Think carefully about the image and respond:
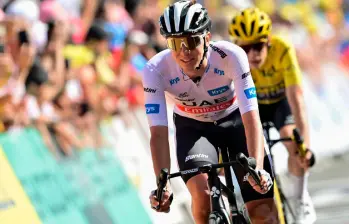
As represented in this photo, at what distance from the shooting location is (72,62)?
11422 millimetres

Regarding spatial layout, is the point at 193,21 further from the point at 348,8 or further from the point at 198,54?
the point at 348,8

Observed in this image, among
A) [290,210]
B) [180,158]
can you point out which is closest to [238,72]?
[180,158]

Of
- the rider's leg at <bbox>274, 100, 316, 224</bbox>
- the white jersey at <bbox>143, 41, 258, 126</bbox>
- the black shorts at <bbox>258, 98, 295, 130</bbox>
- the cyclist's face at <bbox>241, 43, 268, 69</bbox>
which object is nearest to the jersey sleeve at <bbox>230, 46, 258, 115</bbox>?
the white jersey at <bbox>143, 41, 258, 126</bbox>

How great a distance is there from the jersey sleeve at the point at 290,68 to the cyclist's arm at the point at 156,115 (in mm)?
2314

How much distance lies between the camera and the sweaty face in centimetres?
590

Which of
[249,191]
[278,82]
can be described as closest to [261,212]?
[249,191]

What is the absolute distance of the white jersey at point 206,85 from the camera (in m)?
6.16

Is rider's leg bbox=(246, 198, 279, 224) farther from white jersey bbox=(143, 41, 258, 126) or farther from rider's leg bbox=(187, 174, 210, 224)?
white jersey bbox=(143, 41, 258, 126)

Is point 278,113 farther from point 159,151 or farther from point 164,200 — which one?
point 164,200

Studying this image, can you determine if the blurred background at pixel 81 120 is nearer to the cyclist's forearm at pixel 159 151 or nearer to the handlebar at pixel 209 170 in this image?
the cyclist's forearm at pixel 159 151

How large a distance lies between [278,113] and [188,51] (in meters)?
3.15

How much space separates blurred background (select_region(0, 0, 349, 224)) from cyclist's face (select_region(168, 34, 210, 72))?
3080 mm

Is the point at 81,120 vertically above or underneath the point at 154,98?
above

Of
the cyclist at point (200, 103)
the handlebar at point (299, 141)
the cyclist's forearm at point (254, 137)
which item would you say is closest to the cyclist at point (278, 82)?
the handlebar at point (299, 141)
